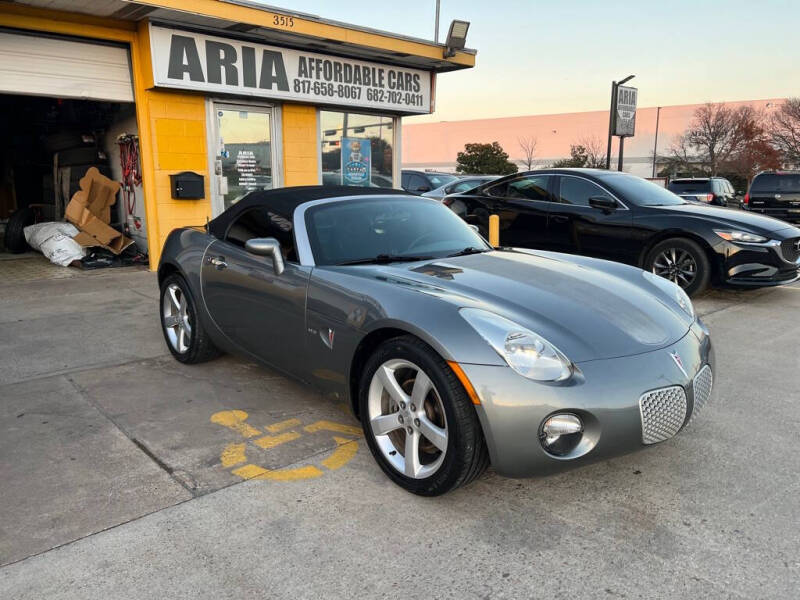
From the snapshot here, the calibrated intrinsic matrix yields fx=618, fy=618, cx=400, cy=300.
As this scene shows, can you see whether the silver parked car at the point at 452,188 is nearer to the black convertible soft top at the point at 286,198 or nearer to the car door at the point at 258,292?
the black convertible soft top at the point at 286,198

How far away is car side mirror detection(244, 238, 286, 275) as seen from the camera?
350 cm

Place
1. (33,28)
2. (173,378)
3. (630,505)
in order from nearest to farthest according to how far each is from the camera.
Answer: (630,505), (173,378), (33,28)

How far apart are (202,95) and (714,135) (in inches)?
2410

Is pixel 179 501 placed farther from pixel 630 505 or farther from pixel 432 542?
pixel 630 505

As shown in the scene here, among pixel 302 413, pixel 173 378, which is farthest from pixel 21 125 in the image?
pixel 302 413

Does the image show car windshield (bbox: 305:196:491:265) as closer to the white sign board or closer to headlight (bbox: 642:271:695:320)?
headlight (bbox: 642:271:695:320)

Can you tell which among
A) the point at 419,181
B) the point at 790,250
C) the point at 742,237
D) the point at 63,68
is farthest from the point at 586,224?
the point at 419,181

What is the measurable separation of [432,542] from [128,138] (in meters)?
8.97

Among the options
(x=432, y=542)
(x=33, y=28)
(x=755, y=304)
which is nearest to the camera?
(x=432, y=542)

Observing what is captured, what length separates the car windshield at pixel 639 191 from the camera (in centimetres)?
754

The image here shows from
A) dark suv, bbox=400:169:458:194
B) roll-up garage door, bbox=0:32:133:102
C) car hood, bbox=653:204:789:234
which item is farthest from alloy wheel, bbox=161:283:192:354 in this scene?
dark suv, bbox=400:169:458:194

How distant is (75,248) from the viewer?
31.1ft

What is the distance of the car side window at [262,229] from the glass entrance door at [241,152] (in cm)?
557

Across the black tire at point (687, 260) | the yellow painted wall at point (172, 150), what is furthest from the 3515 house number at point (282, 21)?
the black tire at point (687, 260)
